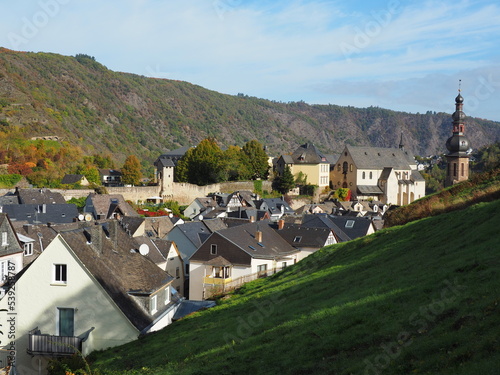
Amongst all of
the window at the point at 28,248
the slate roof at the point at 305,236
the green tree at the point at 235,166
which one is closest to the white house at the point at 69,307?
the window at the point at 28,248

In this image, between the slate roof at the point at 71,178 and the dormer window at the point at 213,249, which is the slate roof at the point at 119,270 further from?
the slate roof at the point at 71,178

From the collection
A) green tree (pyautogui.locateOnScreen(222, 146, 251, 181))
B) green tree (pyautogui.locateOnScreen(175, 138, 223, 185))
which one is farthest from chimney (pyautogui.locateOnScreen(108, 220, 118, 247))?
green tree (pyautogui.locateOnScreen(222, 146, 251, 181))

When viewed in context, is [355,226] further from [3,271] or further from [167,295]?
[3,271]

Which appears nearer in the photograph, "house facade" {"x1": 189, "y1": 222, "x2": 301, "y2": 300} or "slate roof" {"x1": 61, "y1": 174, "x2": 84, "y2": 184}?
"house facade" {"x1": 189, "y1": 222, "x2": 301, "y2": 300}

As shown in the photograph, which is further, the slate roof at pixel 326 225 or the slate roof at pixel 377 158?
the slate roof at pixel 377 158

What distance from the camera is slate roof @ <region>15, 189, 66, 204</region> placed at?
5812 cm

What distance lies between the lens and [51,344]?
18.6 m

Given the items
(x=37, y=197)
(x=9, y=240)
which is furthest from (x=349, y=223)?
(x=37, y=197)

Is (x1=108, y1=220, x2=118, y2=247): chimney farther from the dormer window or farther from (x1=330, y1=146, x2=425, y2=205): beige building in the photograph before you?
(x1=330, y1=146, x2=425, y2=205): beige building

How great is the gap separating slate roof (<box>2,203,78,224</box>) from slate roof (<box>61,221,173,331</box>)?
29.1 metres

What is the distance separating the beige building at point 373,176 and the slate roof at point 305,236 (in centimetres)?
5241

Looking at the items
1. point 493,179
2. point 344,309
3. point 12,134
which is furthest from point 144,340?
point 12,134

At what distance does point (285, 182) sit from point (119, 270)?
2759 inches

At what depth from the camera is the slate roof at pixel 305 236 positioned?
1649 inches
